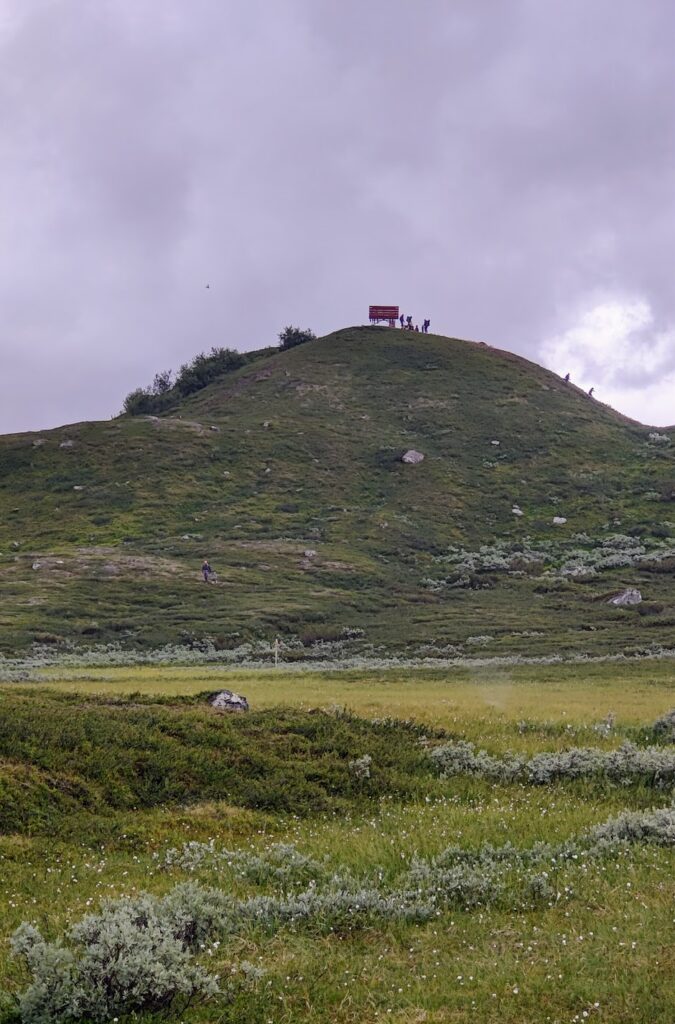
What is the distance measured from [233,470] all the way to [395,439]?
21.7 m

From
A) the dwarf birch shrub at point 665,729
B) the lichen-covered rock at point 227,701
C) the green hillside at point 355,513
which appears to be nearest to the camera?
the dwarf birch shrub at point 665,729

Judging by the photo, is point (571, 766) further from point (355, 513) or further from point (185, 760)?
point (355, 513)

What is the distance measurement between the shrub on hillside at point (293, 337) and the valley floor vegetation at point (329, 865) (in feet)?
492

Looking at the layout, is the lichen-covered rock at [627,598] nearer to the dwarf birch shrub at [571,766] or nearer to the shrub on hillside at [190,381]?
the dwarf birch shrub at [571,766]

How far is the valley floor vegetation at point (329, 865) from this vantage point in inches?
307

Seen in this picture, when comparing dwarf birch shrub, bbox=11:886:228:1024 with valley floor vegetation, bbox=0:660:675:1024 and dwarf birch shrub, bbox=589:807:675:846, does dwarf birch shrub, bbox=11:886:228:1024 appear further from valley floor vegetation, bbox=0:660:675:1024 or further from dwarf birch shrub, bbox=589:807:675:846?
dwarf birch shrub, bbox=589:807:675:846

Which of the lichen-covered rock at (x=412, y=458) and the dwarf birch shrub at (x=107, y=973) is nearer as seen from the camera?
the dwarf birch shrub at (x=107, y=973)

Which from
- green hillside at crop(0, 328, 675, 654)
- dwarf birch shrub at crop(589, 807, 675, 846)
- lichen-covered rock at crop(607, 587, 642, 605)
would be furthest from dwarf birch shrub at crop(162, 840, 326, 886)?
lichen-covered rock at crop(607, 587, 642, 605)

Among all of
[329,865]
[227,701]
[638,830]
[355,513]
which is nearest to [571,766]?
[638,830]

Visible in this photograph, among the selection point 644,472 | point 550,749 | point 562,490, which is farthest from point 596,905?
point 644,472

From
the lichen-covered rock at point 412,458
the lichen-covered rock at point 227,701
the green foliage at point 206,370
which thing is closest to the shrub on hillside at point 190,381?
the green foliage at point 206,370

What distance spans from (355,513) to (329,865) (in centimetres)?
8455

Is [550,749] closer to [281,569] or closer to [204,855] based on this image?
[204,855]

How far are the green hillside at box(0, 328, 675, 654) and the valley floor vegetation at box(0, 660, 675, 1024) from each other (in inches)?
1392
